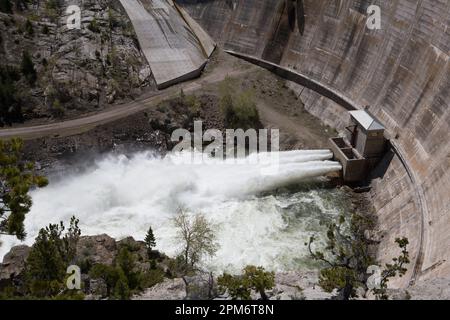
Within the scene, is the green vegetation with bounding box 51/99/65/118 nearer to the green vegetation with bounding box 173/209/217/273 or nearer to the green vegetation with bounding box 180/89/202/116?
the green vegetation with bounding box 180/89/202/116

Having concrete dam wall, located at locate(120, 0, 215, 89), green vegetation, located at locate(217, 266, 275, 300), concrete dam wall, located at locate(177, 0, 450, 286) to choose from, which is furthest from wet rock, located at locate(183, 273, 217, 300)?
concrete dam wall, located at locate(120, 0, 215, 89)

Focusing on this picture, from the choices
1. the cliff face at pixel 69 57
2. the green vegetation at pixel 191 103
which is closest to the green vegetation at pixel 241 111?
the green vegetation at pixel 191 103

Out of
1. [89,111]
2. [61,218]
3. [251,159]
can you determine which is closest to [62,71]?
[89,111]

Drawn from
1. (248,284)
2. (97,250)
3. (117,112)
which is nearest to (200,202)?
(97,250)

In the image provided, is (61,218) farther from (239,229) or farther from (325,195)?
(325,195)

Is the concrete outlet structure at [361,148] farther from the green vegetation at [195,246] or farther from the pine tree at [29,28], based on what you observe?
the pine tree at [29,28]

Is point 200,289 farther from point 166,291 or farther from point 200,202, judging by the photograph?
point 200,202
